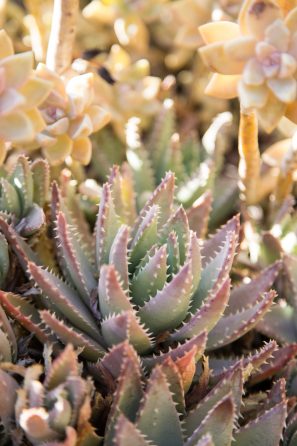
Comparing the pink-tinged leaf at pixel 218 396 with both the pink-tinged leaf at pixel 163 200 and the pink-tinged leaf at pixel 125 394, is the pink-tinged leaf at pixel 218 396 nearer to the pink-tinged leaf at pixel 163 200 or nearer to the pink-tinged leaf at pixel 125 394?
the pink-tinged leaf at pixel 125 394

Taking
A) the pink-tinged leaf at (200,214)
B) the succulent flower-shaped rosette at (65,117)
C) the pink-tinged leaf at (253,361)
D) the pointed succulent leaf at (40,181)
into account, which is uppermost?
the succulent flower-shaped rosette at (65,117)

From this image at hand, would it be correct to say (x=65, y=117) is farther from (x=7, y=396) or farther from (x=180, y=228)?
(x=7, y=396)

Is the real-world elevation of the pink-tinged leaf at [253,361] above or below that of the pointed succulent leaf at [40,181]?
below

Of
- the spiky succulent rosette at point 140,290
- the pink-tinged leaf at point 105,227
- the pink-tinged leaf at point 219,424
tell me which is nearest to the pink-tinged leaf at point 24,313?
the spiky succulent rosette at point 140,290

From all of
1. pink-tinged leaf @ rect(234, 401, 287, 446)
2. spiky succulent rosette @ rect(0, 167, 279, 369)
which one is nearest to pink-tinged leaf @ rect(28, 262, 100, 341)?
spiky succulent rosette @ rect(0, 167, 279, 369)

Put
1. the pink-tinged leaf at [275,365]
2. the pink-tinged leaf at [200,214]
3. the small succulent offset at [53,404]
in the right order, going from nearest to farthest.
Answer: the small succulent offset at [53,404] → the pink-tinged leaf at [275,365] → the pink-tinged leaf at [200,214]

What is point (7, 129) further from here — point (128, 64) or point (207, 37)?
point (128, 64)

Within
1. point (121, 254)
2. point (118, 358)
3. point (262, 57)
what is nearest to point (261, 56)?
point (262, 57)
